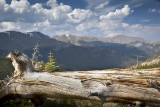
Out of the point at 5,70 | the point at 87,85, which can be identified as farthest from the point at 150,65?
the point at 87,85

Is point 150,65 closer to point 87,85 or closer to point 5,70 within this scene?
point 5,70

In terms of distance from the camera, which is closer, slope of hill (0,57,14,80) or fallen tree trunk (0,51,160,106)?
fallen tree trunk (0,51,160,106)

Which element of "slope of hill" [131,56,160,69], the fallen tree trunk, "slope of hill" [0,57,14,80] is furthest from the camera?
→ "slope of hill" [131,56,160,69]

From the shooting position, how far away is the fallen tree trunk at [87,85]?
4411 mm

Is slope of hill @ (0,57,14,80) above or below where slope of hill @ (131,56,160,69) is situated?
above

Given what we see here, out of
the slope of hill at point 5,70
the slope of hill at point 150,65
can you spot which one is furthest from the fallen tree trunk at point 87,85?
the slope of hill at point 150,65

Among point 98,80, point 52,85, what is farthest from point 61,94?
point 98,80

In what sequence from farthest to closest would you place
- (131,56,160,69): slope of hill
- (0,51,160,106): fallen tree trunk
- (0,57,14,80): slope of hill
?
(131,56,160,69): slope of hill
(0,57,14,80): slope of hill
(0,51,160,106): fallen tree trunk

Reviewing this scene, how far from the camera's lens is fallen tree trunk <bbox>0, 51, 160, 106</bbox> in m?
4.41

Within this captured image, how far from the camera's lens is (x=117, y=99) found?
4.54m

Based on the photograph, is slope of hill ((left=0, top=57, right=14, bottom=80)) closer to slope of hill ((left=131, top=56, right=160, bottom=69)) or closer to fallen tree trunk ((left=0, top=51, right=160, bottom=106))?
fallen tree trunk ((left=0, top=51, right=160, bottom=106))

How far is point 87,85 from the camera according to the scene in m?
4.80

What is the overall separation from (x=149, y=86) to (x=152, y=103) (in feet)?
2.01

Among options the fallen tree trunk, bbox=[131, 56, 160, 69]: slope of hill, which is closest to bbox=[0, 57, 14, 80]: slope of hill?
the fallen tree trunk
